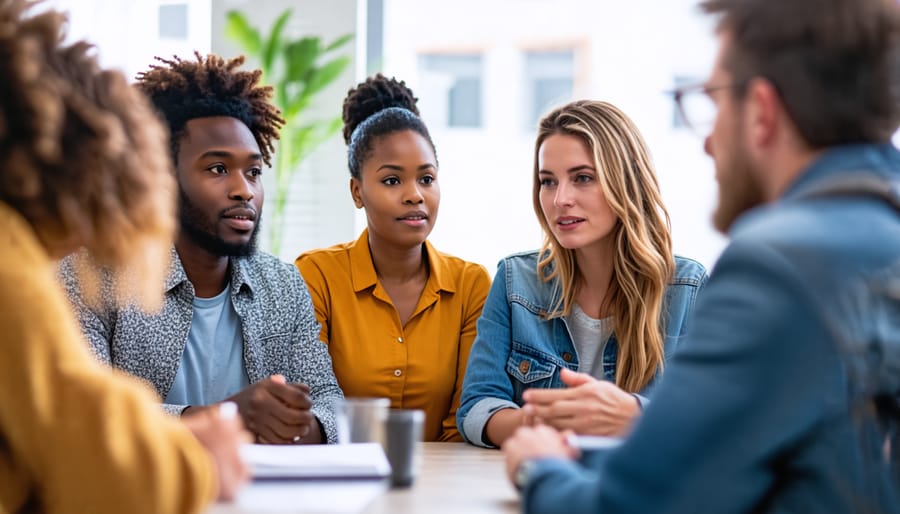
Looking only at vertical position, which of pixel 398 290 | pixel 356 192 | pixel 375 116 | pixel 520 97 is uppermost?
pixel 520 97

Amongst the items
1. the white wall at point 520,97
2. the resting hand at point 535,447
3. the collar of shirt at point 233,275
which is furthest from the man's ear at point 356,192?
the resting hand at point 535,447

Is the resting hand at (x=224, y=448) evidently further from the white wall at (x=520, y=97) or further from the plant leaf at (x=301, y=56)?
the white wall at (x=520, y=97)

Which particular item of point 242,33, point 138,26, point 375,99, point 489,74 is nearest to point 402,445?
point 375,99

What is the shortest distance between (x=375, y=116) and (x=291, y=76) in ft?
3.81

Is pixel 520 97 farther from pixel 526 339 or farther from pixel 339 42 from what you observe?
pixel 526 339

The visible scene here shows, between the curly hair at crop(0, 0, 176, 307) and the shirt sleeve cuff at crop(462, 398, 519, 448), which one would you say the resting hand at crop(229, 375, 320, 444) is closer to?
the shirt sleeve cuff at crop(462, 398, 519, 448)

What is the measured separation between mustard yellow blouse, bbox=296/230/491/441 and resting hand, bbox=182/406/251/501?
1366 millimetres

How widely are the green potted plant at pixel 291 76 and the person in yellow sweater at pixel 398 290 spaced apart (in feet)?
3.58

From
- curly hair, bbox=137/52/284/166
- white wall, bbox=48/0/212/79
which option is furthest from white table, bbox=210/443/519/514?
white wall, bbox=48/0/212/79

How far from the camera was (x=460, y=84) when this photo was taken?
4.54 m

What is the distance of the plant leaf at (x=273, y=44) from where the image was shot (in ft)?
12.7

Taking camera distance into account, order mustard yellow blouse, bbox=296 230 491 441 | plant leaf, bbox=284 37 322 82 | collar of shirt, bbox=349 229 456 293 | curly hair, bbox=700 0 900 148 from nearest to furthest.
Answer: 1. curly hair, bbox=700 0 900 148
2. mustard yellow blouse, bbox=296 230 491 441
3. collar of shirt, bbox=349 229 456 293
4. plant leaf, bbox=284 37 322 82

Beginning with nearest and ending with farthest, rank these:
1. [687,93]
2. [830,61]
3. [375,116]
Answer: [830,61]
[687,93]
[375,116]

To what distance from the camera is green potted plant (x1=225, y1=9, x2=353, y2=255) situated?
12.7 ft
